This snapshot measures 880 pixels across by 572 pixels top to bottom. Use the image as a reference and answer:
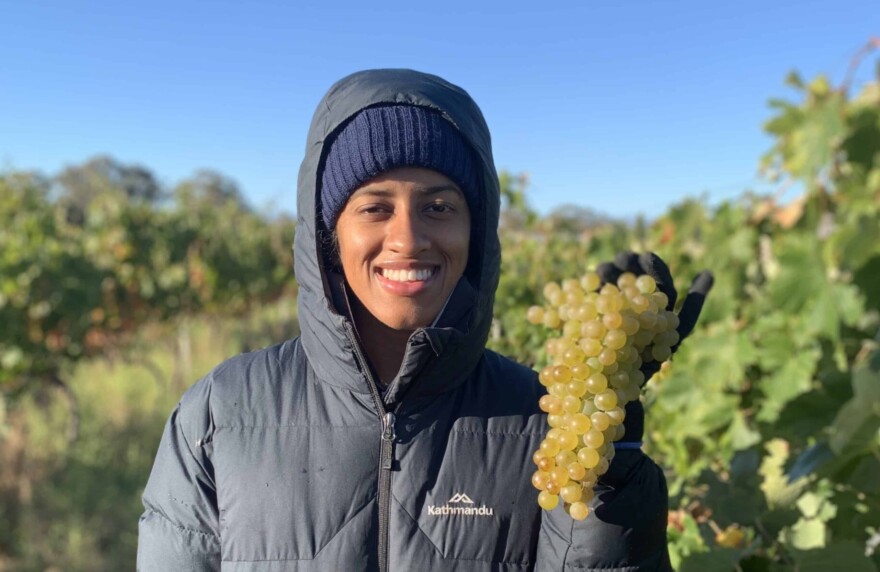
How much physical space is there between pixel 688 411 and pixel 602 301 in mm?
1886

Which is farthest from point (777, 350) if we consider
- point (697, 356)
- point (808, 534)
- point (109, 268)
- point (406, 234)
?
point (109, 268)

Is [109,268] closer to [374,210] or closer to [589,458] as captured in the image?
[374,210]

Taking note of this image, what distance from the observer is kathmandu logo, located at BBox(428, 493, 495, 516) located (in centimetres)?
119

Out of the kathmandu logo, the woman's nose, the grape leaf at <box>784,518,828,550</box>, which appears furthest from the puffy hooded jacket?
the grape leaf at <box>784,518,828,550</box>

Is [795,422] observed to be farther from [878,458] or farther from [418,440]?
[418,440]

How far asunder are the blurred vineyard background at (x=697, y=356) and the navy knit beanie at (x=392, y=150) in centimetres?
67

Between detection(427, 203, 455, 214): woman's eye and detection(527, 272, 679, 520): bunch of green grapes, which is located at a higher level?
detection(427, 203, 455, 214): woman's eye

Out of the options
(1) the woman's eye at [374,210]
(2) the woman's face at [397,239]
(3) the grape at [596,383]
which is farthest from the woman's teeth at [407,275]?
(3) the grape at [596,383]

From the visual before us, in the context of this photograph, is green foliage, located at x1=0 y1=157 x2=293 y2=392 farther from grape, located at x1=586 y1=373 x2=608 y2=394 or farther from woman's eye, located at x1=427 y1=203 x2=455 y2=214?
grape, located at x1=586 y1=373 x2=608 y2=394

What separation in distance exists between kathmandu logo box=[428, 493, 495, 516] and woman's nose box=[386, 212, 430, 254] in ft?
1.38

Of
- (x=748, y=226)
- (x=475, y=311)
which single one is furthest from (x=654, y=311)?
(x=748, y=226)

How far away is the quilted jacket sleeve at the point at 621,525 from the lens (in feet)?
3.52

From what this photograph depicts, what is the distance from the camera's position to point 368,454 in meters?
1.23

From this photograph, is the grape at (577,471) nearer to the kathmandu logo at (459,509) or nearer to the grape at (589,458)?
the grape at (589,458)
